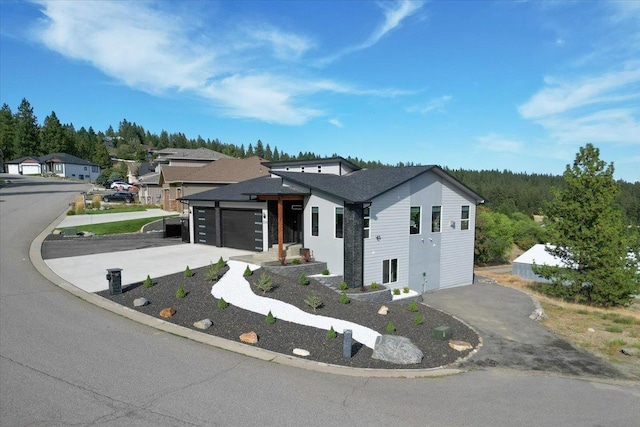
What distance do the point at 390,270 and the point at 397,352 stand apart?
10025 mm

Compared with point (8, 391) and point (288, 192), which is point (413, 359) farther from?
point (288, 192)

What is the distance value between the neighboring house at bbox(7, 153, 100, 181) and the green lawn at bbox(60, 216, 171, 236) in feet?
202

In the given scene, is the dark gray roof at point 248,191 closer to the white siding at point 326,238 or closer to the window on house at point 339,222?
the white siding at point 326,238

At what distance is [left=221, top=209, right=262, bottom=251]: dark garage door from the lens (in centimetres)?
2459

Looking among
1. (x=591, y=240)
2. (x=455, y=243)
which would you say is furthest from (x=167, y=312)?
(x=591, y=240)

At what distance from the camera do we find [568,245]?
1003 inches

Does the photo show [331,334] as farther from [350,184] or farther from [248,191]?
[248,191]

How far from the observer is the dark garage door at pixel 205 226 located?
27.5 metres

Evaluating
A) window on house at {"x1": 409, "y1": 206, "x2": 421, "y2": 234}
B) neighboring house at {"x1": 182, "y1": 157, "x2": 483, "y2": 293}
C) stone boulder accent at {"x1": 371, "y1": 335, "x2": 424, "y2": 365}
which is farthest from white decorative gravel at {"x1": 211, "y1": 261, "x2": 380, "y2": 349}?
window on house at {"x1": 409, "y1": 206, "x2": 421, "y2": 234}

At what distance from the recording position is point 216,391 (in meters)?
8.63

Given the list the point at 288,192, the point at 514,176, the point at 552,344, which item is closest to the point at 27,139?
the point at 288,192

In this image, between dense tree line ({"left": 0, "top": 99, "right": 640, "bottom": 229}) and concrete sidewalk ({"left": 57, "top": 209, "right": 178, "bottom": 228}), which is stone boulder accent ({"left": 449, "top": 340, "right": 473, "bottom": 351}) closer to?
concrete sidewalk ({"left": 57, "top": 209, "right": 178, "bottom": 228})

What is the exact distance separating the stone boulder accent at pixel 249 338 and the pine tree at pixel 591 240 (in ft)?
71.1

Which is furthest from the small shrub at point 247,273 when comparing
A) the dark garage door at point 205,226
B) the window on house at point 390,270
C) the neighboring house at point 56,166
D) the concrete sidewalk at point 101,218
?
the neighboring house at point 56,166
